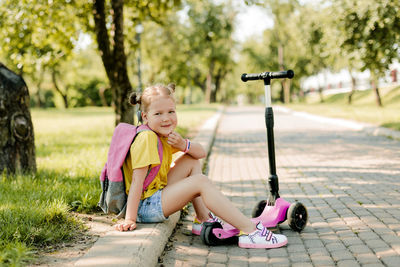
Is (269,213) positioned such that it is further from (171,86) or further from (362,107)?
(362,107)

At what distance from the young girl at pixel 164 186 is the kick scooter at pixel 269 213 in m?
0.15

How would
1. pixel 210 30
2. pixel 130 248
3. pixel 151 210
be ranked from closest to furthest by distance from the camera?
pixel 130 248 → pixel 151 210 → pixel 210 30

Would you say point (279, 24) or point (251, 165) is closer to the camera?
point (251, 165)

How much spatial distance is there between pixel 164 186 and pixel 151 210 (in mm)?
251

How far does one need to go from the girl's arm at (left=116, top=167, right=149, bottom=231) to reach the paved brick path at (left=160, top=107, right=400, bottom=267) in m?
0.37

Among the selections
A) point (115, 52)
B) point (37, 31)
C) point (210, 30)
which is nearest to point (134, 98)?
point (115, 52)

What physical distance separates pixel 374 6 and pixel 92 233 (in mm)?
13925

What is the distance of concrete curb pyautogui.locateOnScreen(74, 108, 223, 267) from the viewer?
103 inches

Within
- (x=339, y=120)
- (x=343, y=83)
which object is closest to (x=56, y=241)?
(x=339, y=120)

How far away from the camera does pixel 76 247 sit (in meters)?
3.07

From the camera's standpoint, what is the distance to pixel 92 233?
338cm

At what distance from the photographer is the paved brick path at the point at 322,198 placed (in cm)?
314

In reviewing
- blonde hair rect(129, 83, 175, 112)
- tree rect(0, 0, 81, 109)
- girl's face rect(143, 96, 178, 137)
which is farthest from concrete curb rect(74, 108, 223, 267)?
tree rect(0, 0, 81, 109)

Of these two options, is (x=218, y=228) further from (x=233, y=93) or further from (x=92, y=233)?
(x=233, y=93)
